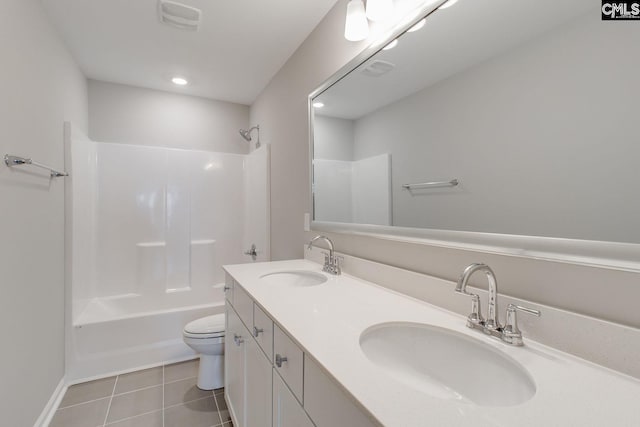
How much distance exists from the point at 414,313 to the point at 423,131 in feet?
2.30

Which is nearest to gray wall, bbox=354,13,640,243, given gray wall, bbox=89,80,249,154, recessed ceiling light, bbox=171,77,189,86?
recessed ceiling light, bbox=171,77,189,86

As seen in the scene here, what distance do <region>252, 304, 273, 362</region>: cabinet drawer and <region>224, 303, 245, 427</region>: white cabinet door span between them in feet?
0.51

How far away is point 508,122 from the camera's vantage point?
32.7 inches

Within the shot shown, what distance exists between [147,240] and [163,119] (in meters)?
1.23

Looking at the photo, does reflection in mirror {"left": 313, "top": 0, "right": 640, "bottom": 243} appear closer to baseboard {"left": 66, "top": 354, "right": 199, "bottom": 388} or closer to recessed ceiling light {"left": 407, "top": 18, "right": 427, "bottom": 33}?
recessed ceiling light {"left": 407, "top": 18, "right": 427, "bottom": 33}

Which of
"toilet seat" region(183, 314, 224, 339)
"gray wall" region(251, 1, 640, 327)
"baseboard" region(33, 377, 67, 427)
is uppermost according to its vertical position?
"gray wall" region(251, 1, 640, 327)

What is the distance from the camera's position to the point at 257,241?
2.74m

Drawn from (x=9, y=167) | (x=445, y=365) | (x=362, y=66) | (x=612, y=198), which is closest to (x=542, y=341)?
(x=445, y=365)

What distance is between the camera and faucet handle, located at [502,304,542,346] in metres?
0.70

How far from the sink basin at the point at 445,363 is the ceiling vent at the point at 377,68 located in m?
1.09

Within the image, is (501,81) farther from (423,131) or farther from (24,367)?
(24,367)

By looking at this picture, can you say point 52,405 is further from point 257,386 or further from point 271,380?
point 271,380

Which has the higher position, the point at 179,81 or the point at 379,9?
the point at 179,81

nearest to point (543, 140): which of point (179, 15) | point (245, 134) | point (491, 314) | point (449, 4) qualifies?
point (491, 314)
